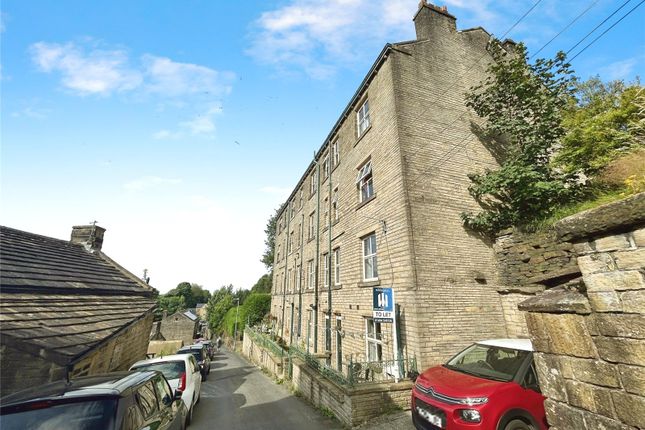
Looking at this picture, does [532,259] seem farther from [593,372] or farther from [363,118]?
[363,118]

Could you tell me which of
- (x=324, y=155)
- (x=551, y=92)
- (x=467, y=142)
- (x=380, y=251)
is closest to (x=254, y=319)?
(x=324, y=155)

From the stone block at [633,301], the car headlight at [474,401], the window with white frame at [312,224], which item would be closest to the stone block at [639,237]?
the stone block at [633,301]

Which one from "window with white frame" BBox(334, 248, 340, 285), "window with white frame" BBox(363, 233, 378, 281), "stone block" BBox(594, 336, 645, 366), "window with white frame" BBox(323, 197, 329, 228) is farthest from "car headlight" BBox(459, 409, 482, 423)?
"window with white frame" BBox(323, 197, 329, 228)

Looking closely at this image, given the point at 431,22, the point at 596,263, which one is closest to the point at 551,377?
the point at 596,263

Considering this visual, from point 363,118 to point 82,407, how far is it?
13.2 metres

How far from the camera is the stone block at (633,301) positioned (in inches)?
80.1

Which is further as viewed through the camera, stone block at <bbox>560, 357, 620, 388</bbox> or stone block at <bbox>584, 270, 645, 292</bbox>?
stone block at <bbox>560, 357, 620, 388</bbox>

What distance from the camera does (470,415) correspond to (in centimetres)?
470

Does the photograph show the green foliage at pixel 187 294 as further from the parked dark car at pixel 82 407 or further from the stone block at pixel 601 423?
the stone block at pixel 601 423

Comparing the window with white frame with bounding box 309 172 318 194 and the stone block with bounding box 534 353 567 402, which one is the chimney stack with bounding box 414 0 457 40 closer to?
the window with white frame with bounding box 309 172 318 194

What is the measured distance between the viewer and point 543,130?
32.5 feet

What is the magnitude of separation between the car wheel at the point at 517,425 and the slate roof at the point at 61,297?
8496 mm

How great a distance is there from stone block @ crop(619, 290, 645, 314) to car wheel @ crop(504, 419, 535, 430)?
392 centimetres

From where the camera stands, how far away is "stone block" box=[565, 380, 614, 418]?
2.19m
